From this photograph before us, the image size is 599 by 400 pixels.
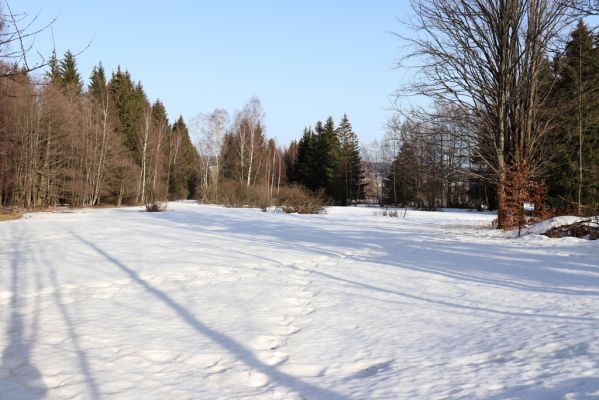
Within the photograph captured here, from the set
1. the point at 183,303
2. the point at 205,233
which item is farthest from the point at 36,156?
the point at 183,303

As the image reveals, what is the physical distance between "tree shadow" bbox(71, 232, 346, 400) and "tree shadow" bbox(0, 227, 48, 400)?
1.44 metres

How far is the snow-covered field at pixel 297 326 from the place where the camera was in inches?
120

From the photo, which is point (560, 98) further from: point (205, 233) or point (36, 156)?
point (36, 156)

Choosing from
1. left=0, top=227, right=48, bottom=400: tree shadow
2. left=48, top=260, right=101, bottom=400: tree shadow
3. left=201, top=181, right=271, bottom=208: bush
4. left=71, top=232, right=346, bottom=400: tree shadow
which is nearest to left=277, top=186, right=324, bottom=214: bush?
left=201, top=181, right=271, bottom=208: bush

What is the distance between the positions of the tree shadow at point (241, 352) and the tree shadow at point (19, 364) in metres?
1.44

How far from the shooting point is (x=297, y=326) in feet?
14.9

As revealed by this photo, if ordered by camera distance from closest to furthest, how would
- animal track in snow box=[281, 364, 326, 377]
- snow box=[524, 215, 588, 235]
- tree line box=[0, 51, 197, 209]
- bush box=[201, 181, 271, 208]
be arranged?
animal track in snow box=[281, 364, 326, 377]
snow box=[524, 215, 588, 235]
tree line box=[0, 51, 197, 209]
bush box=[201, 181, 271, 208]

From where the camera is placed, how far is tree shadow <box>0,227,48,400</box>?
2.95m

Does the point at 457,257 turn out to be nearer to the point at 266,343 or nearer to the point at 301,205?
the point at 266,343

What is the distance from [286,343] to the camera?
401cm

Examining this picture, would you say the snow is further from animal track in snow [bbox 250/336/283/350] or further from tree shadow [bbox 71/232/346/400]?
tree shadow [bbox 71/232/346/400]

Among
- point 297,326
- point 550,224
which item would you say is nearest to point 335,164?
point 550,224

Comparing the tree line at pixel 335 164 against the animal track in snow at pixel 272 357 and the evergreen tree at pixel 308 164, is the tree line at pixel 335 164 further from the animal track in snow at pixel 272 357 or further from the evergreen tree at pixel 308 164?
the animal track in snow at pixel 272 357

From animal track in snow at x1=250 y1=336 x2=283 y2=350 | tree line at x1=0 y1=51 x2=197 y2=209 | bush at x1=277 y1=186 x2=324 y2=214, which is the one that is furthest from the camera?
tree line at x1=0 y1=51 x2=197 y2=209
